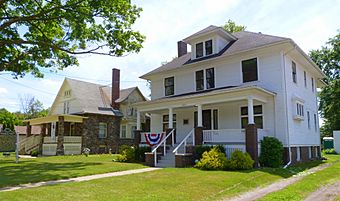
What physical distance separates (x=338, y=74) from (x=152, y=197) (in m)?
40.5

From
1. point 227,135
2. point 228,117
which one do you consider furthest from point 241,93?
point 228,117

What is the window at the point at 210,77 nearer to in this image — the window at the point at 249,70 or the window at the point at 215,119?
the window at the point at 215,119

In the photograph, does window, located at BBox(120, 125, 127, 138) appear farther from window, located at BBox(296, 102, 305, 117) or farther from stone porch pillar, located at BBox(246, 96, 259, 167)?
stone porch pillar, located at BBox(246, 96, 259, 167)

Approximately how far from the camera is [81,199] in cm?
773

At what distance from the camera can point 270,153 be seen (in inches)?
594

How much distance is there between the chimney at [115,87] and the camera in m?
33.0

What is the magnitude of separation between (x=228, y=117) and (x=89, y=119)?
630 inches

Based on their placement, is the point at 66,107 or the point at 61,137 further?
the point at 66,107

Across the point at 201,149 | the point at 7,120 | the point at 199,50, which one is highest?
the point at 199,50

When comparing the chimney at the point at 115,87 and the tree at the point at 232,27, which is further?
the tree at the point at 232,27

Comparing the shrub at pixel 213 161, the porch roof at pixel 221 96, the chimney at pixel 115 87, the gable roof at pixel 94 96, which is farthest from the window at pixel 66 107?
the shrub at pixel 213 161

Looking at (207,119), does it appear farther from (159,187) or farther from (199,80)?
(159,187)

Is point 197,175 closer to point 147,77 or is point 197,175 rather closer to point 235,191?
point 235,191

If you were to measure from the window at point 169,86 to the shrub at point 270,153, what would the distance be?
884cm
